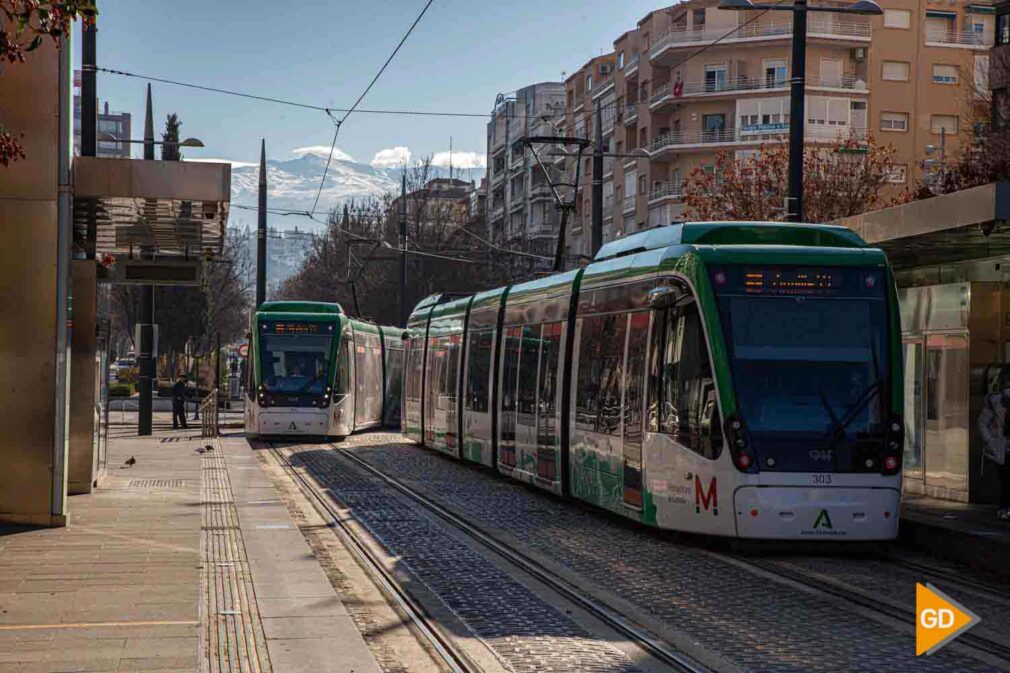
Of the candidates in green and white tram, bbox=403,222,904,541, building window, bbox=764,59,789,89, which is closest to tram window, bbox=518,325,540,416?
green and white tram, bbox=403,222,904,541

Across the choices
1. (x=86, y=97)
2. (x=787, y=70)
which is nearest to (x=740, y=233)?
(x=86, y=97)

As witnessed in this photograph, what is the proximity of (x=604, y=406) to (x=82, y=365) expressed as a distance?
6238mm

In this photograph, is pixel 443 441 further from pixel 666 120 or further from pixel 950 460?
pixel 666 120

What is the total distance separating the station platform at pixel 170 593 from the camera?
27.4 feet

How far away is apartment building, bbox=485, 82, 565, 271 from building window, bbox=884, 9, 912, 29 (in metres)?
24.1

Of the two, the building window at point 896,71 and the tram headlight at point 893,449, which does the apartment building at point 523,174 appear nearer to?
the building window at point 896,71

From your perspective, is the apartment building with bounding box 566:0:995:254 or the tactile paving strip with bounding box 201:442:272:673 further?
the apartment building with bounding box 566:0:995:254

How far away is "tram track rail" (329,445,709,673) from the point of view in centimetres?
866

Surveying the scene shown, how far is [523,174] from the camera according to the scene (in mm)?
103125

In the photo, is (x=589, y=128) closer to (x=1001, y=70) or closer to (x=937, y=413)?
(x=1001, y=70)

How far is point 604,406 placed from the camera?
15906mm

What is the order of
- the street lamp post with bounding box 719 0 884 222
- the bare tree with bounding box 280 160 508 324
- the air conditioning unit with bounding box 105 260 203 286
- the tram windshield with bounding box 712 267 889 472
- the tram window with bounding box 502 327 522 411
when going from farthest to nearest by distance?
the bare tree with bounding box 280 160 508 324, the tram window with bounding box 502 327 522 411, the air conditioning unit with bounding box 105 260 203 286, the street lamp post with bounding box 719 0 884 222, the tram windshield with bounding box 712 267 889 472

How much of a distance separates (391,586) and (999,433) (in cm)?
691

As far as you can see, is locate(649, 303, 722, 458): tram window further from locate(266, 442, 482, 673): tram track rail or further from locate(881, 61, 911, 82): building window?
locate(881, 61, 911, 82): building window
